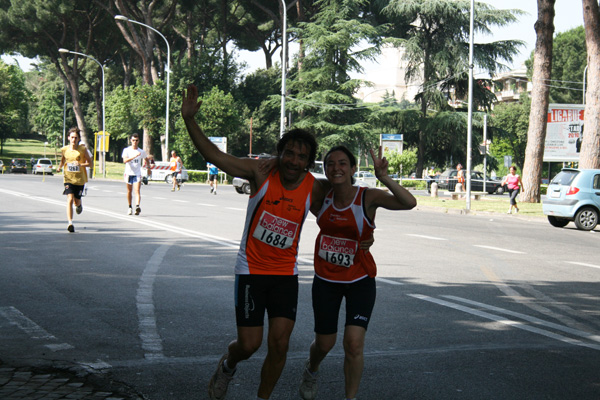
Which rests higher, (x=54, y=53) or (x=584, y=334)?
(x=54, y=53)

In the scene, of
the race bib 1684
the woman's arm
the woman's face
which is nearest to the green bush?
the woman's arm

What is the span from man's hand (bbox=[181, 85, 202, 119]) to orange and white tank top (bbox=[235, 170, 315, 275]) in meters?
0.61

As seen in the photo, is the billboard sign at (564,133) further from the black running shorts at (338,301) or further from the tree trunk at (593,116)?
the black running shorts at (338,301)

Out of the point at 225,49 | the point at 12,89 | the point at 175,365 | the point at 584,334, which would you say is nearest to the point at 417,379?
the point at 175,365

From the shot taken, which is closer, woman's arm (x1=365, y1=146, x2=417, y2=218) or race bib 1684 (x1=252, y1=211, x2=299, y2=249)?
race bib 1684 (x1=252, y1=211, x2=299, y2=249)

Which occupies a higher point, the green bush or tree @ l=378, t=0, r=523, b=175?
tree @ l=378, t=0, r=523, b=175

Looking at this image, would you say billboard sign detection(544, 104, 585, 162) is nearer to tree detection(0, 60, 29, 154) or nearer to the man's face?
the man's face

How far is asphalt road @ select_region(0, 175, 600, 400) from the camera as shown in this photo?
193 inches

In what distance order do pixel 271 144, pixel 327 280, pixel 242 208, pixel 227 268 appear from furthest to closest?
pixel 271 144 → pixel 242 208 → pixel 227 268 → pixel 327 280

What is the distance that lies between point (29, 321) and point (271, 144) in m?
54.9

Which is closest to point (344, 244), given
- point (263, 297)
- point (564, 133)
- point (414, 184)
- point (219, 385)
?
point (263, 297)

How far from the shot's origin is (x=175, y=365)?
511 centimetres

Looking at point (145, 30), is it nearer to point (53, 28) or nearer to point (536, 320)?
point (53, 28)

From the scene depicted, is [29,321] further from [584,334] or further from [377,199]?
[584,334]
